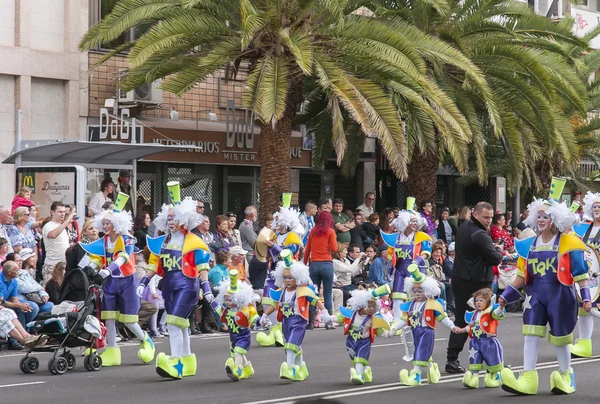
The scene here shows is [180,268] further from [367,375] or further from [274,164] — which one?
[274,164]

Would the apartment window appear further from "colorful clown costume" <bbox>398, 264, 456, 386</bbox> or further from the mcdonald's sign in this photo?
"colorful clown costume" <bbox>398, 264, 456, 386</bbox>

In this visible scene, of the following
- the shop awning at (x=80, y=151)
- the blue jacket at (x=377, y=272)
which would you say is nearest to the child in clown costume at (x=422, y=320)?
the blue jacket at (x=377, y=272)

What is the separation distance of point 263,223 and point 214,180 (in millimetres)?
7237

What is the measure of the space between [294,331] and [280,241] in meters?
4.28

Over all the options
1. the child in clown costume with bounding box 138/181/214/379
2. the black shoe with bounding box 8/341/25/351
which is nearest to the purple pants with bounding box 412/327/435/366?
the child in clown costume with bounding box 138/181/214/379

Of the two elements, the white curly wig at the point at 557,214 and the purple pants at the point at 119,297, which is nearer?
the white curly wig at the point at 557,214

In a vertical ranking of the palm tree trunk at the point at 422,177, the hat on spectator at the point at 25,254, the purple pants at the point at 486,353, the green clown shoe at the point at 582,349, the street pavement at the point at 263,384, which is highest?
the palm tree trunk at the point at 422,177

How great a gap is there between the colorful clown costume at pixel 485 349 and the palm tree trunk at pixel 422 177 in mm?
14051

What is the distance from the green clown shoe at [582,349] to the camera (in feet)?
46.5

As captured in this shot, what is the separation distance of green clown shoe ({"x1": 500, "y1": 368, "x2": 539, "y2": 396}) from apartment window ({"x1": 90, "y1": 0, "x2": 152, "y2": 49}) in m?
14.8

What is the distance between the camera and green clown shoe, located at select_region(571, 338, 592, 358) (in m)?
14.2

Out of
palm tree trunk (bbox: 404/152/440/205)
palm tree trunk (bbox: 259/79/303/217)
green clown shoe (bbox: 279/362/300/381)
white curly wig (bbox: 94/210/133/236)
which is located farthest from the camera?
Result: palm tree trunk (bbox: 404/152/440/205)

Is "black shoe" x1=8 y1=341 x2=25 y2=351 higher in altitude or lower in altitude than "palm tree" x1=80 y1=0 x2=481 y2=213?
lower

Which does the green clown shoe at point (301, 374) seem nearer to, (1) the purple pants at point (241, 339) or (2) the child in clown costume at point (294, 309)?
(2) the child in clown costume at point (294, 309)
